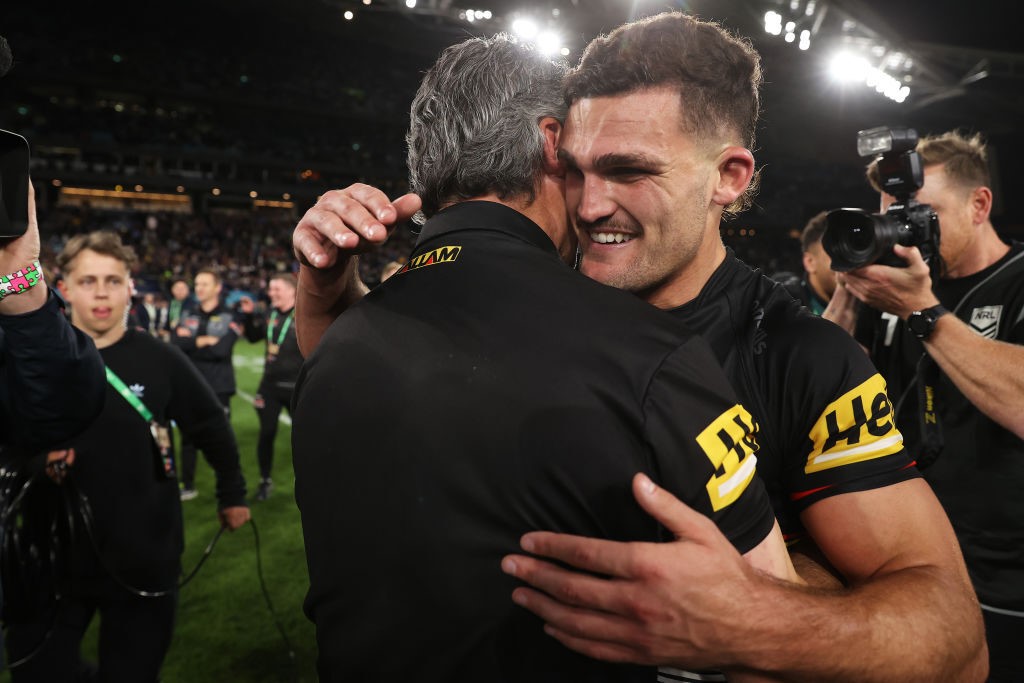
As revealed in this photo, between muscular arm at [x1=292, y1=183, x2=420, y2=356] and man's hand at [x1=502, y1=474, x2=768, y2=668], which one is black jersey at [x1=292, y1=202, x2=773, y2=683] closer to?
man's hand at [x1=502, y1=474, x2=768, y2=668]

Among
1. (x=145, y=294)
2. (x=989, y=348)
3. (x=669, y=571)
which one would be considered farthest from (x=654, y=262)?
(x=145, y=294)

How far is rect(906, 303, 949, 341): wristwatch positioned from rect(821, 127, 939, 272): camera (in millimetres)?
181

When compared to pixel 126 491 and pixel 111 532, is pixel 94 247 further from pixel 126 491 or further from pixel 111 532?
pixel 111 532

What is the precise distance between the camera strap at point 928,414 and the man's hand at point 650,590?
1.64 metres

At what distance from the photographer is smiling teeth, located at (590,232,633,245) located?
1627mm

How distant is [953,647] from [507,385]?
948 millimetres

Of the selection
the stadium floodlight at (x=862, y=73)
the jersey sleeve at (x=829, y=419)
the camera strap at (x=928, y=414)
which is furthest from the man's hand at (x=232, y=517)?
the stadium floodlight at (x=862, y=73)

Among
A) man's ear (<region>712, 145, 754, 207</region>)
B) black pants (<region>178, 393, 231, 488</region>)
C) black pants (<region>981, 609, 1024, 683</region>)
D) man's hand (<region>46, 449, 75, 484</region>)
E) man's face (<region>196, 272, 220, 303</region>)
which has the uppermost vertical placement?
man's ear (<region>712, 145, 754, 207</region>)

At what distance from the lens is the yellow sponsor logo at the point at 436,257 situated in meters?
1.19

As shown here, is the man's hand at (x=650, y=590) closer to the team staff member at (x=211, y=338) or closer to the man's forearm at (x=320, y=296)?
the man's forearm at (x=320, y=296)

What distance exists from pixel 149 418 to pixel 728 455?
2.71 metres

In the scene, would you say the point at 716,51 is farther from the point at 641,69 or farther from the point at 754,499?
the point at 754,499

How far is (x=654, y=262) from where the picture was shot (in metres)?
1.63

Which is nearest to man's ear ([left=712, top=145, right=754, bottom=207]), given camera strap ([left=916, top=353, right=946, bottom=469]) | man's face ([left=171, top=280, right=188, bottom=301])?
camera strap ([left=916, top=353, right=946, bottom=469])
